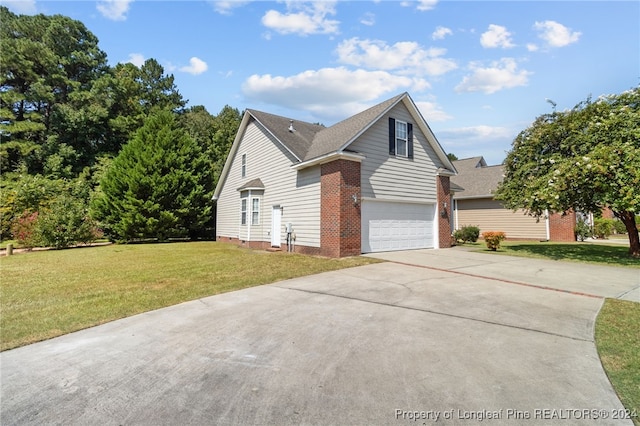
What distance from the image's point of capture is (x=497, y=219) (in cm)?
2316

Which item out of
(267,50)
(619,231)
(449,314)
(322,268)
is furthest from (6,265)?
(619,231)

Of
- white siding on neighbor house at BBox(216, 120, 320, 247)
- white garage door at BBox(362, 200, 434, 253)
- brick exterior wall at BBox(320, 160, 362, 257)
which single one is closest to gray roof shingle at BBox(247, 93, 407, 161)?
white siding on neighbor house at BBox(216, 120, 320, 247)

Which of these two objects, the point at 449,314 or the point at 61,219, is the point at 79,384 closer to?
the point at 449,314

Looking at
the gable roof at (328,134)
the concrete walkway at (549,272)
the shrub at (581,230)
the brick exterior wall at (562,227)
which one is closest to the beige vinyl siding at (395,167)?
the gable roof at (328,134)

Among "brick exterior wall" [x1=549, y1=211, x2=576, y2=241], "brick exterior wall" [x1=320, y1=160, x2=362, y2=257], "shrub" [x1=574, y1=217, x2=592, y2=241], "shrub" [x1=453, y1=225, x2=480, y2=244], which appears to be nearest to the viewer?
"brick exterior wall" [x1=320, y1=160, x2=362, y2=257]

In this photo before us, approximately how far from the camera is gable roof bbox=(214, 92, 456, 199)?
1301 cm

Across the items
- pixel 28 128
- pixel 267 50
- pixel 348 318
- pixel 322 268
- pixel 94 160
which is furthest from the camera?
pixel 94 160

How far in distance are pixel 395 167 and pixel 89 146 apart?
33161mm

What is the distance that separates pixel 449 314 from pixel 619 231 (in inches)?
1382

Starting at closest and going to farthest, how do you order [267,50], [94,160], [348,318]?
[348,318] < [267,50] < [94,160]

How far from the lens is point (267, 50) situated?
1336 centimetres

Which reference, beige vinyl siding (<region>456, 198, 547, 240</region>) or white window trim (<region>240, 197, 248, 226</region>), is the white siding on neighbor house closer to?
white window trim (<region>240, 197, 248, 226</region>)

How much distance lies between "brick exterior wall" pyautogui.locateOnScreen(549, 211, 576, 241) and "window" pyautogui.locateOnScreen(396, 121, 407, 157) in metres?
12.7

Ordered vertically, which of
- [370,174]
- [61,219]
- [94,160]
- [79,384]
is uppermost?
[94,160]
